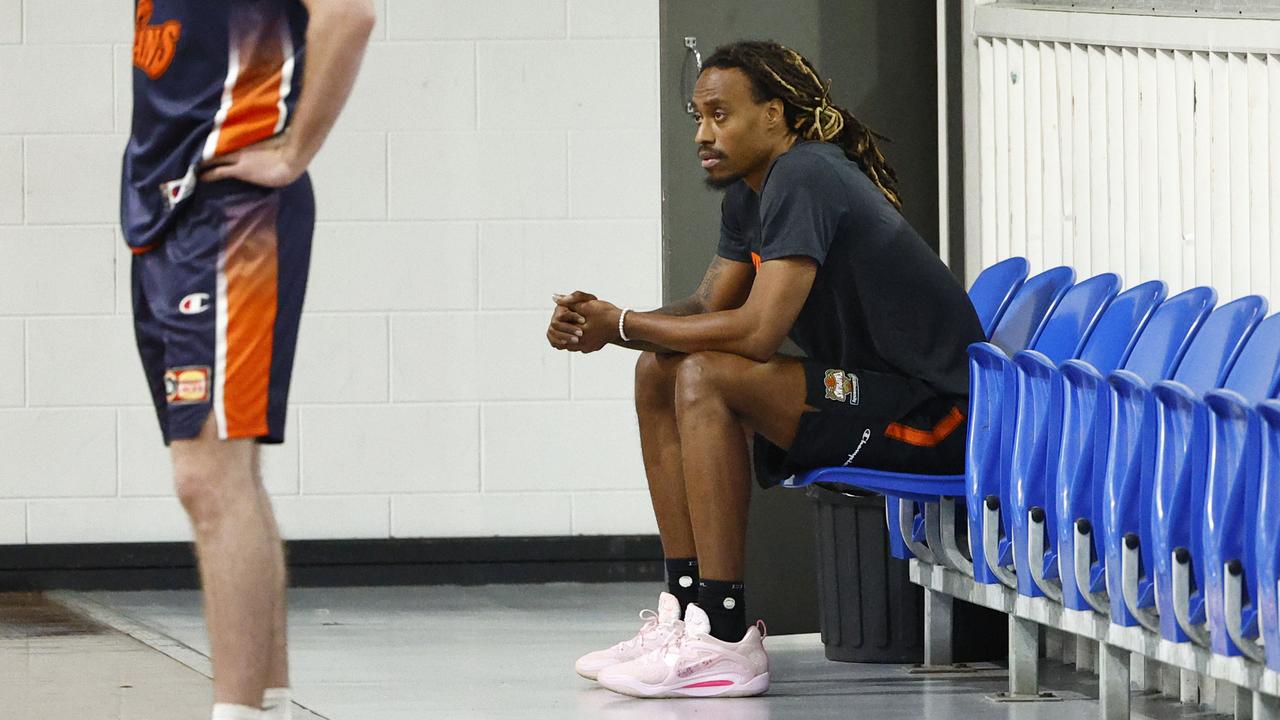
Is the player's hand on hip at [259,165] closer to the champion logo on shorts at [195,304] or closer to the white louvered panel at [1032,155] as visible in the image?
the champion logo on shorts at [195,304]

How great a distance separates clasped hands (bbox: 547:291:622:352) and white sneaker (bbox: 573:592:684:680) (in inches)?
19.6

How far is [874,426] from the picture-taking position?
3.41m

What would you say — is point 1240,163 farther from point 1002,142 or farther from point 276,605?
point 276,605

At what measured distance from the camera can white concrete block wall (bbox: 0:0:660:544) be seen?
16.5ft

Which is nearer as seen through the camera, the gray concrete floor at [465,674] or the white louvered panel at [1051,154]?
the gray concrete floor at [465,674]

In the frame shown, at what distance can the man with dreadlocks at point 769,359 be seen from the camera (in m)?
3.40

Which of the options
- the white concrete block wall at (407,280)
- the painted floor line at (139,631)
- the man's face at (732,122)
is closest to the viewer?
the man's face at (732,122)

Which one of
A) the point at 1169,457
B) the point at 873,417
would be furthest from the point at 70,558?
the point at 1169,457

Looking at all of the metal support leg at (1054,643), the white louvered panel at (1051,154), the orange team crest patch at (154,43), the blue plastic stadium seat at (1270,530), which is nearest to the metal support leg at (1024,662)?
the metal support leg at (1054,643)

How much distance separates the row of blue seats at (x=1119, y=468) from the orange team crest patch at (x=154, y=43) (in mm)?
1444

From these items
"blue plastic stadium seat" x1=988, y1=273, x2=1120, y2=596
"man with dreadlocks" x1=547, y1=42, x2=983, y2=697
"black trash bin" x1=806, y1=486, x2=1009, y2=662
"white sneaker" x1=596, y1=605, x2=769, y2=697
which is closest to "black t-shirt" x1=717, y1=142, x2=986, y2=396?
"man with dreadlocks" x1=547, y1=42, x2=983, y2=697

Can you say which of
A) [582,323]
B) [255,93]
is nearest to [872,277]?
[582,323]

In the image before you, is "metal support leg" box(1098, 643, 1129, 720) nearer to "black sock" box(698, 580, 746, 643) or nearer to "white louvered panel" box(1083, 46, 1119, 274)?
"black sock" box(698, 580, 746, 643)

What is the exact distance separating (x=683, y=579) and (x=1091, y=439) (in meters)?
0.93
